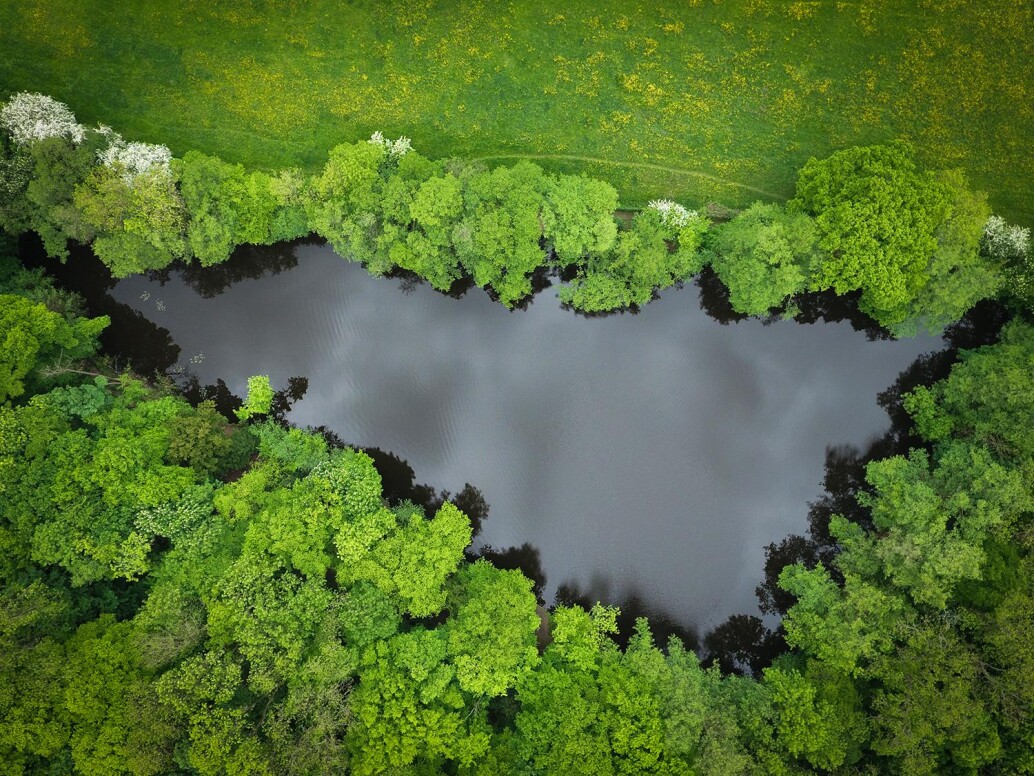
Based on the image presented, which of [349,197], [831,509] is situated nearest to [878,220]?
[831,509]

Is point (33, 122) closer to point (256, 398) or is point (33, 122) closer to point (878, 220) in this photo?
point (256, 398)

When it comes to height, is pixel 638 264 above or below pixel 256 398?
above

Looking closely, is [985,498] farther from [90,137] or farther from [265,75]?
[90,137]

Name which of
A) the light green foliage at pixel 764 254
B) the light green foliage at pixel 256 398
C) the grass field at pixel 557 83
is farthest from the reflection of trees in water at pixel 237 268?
the light green foliage at pixel 764 254

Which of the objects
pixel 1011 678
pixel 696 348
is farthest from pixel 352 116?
pixel 1011 678

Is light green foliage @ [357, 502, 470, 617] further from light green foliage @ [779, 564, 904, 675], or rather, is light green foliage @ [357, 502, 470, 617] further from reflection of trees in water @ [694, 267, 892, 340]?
reflection of trees in water @ [694, 267, 892, 340]

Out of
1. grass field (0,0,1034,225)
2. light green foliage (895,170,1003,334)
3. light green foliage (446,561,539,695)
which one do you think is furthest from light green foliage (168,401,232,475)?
light green foliage (895,170,1003,334)
